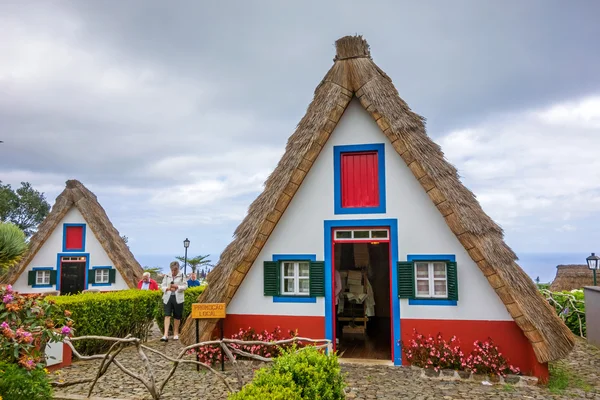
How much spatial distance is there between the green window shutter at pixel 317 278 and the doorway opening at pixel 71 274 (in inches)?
482

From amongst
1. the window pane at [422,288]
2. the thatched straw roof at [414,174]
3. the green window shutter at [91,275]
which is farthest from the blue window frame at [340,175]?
the green window shutter at [91,275]

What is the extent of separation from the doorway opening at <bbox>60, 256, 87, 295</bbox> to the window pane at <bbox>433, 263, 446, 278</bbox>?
46.7 feet

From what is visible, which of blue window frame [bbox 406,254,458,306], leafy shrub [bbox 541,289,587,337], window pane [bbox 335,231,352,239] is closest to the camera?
blue window frame [bbox 406,254,458,306]

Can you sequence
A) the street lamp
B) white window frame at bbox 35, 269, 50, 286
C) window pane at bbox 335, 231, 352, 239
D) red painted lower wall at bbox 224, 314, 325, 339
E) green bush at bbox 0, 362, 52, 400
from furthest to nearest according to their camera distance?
white window frame at bbox 35, 269, 50, 286 → the street lamp → window pane at bbox 335, 231, 352, 239 → red painted lower wall at bbox 224, 314, 325, 339 → green bush at bbox 0, 362, 52, 400

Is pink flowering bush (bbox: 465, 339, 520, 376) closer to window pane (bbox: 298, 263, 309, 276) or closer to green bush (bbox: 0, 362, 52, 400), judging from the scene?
window pane (bbox: 298, 263, 309, 276)

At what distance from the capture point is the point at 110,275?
17141 millimetres

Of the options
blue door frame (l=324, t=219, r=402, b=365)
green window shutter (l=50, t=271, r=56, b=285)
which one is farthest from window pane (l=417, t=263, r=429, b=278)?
green window shutter (l=50, t=271, r=56, b=285)

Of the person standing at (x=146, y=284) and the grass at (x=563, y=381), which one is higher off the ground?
the person standing at (x=146, y=284)

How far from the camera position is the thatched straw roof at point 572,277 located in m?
20.4

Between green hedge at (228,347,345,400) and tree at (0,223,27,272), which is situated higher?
tree at (0,223,27,272)

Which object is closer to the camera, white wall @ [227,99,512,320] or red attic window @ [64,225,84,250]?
white wall @ [227,99,512,320]

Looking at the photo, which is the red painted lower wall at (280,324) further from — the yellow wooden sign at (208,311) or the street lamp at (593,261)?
the street lamp at (593,261)

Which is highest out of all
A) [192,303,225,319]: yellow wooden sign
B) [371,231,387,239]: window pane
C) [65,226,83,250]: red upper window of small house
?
[65,226,83,250]: red upper window of small house

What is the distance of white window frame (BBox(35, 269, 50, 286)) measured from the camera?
17.4 m
